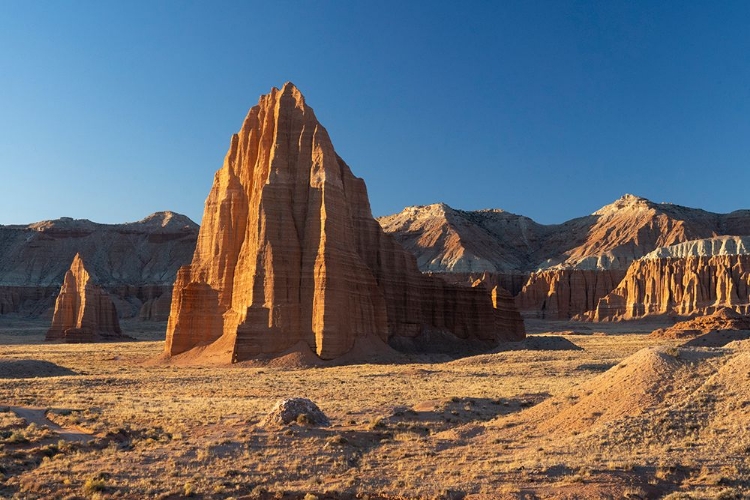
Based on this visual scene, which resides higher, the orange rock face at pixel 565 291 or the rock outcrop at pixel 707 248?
the rock outcrop at pixel 707 248

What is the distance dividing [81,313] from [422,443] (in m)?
81.2

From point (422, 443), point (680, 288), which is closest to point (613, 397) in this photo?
point (422, 443)

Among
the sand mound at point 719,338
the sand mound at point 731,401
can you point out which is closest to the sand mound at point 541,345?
the sand mound at point 719,338

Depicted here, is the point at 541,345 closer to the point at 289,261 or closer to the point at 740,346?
the point at 289,261

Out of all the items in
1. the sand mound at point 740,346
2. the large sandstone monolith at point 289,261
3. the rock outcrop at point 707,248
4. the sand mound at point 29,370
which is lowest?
the sand mound at point 29,370

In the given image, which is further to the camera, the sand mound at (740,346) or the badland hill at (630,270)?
the badland hill at (630,270)

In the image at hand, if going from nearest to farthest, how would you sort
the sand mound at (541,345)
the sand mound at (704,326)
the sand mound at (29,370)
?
1. the sand mound at (29,370)
2. the sand mound at (541,345)
3. the sand mound at (704,326)

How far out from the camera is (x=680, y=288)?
450ft

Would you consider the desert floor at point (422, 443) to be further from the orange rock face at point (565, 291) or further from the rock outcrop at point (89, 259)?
the rock outcrop at point (89, 259)

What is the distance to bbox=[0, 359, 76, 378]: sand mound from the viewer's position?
4153 cm

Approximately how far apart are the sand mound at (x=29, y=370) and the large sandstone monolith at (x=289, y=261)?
8.06 meters

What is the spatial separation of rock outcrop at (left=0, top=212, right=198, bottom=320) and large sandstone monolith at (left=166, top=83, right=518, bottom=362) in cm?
11331

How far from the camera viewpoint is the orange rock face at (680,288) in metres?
132

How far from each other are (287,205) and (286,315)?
25.6 ft
